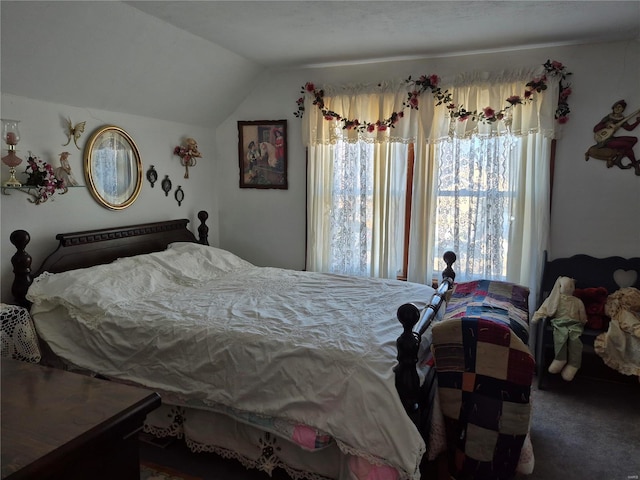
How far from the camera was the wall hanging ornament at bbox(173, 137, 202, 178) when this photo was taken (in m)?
3.95

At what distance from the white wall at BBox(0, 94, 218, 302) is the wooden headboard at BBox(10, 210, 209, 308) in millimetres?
103

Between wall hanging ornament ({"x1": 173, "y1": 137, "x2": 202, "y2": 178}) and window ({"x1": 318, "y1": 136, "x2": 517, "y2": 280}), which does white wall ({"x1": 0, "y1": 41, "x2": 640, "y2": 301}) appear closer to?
wall hanging ornament ({"x1": 173, "y1": 137, "x2": 202, "y2": 178})

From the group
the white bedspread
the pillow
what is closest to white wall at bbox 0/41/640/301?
the pillow

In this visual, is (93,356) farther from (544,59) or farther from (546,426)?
(544,59)

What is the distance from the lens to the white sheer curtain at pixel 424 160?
3379mm

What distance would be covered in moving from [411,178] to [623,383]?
218cm

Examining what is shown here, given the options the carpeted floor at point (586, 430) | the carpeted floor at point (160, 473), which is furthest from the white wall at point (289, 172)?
the carpeted floor at point (160, 473)

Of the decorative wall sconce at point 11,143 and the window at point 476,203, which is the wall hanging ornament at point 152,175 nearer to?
the decorative wall sconce at point 11,143

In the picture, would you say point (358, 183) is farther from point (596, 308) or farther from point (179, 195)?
point (596, 308)

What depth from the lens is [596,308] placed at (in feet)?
10.2

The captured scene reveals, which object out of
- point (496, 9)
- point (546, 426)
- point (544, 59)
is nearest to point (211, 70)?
point (496, 9)

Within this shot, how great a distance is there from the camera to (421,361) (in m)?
2.11

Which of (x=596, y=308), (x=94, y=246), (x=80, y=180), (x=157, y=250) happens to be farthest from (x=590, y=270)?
(x=80, y=180)

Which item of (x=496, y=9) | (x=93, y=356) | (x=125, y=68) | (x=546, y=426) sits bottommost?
(x=546, y=426)
